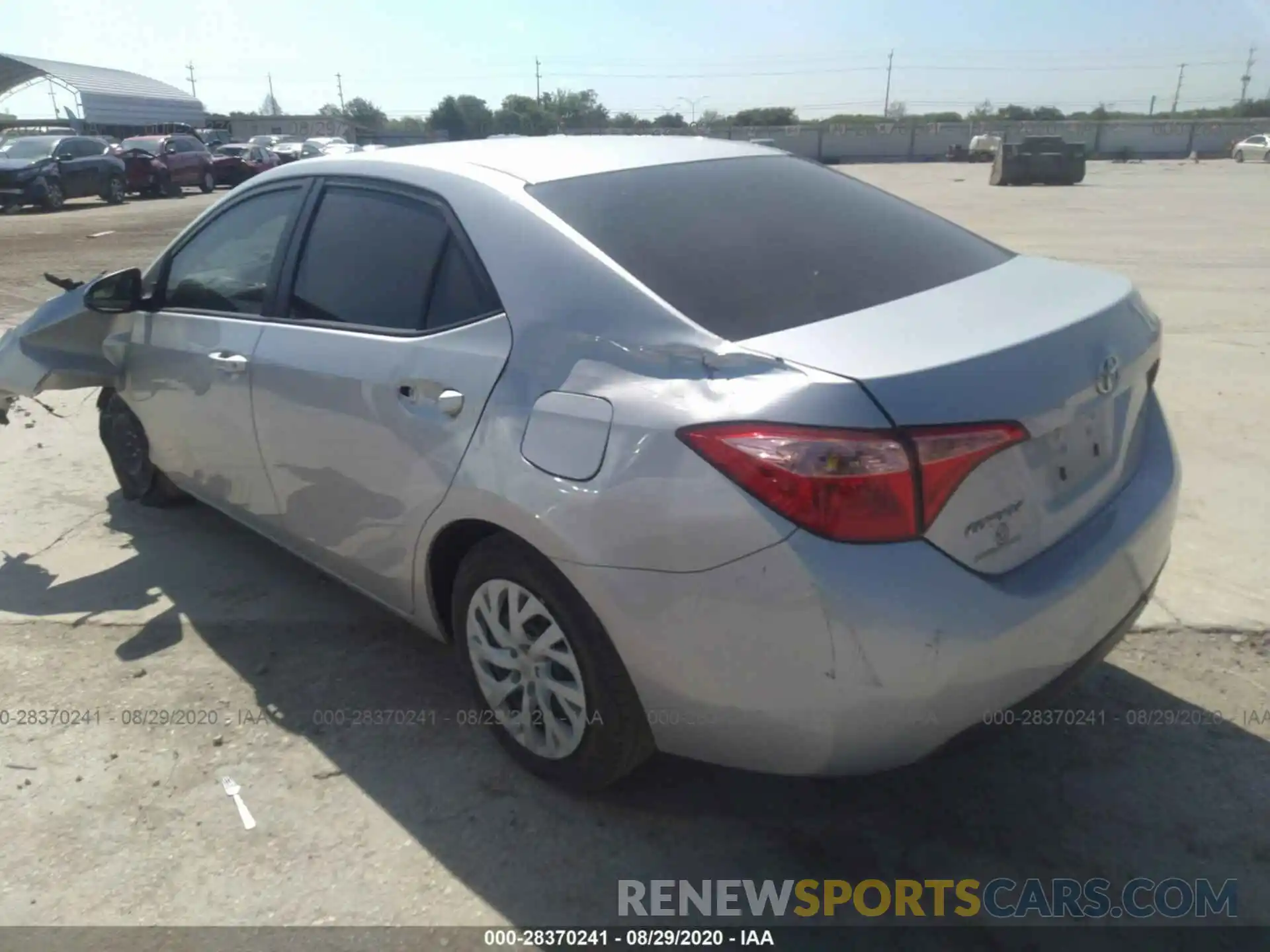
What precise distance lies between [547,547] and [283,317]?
1591 mm

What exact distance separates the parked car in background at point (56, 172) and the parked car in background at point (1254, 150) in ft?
169

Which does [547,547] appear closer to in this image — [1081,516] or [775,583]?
[775,583]

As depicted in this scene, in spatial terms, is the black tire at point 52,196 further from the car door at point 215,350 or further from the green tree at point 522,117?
the car door at point 215,350

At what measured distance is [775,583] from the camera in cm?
205

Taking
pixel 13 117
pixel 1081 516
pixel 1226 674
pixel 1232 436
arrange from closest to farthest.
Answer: pixel 1081 516 < pixel 1226 674 < pixel 1232 436 < pixel 13 117

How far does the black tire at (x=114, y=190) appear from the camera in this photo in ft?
82.1

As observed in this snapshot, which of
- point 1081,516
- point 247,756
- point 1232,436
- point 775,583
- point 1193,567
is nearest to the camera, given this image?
point 775,583

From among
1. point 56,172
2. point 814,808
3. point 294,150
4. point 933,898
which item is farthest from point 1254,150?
point 933,898

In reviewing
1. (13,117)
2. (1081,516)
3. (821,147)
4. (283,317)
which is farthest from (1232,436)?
(13,117)

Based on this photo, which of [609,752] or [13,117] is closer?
[609,752]

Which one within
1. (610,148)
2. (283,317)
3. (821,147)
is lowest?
(821,147)

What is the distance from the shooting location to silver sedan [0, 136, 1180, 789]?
205 centimetres

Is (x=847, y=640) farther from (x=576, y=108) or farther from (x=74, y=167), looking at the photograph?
(x=576, y=108)

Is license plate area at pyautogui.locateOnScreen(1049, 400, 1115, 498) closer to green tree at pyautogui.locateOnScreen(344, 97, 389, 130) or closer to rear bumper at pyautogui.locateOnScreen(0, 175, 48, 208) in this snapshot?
rear bumper at pyautogui.locateOnScreen(0, 175, 48, 208)
